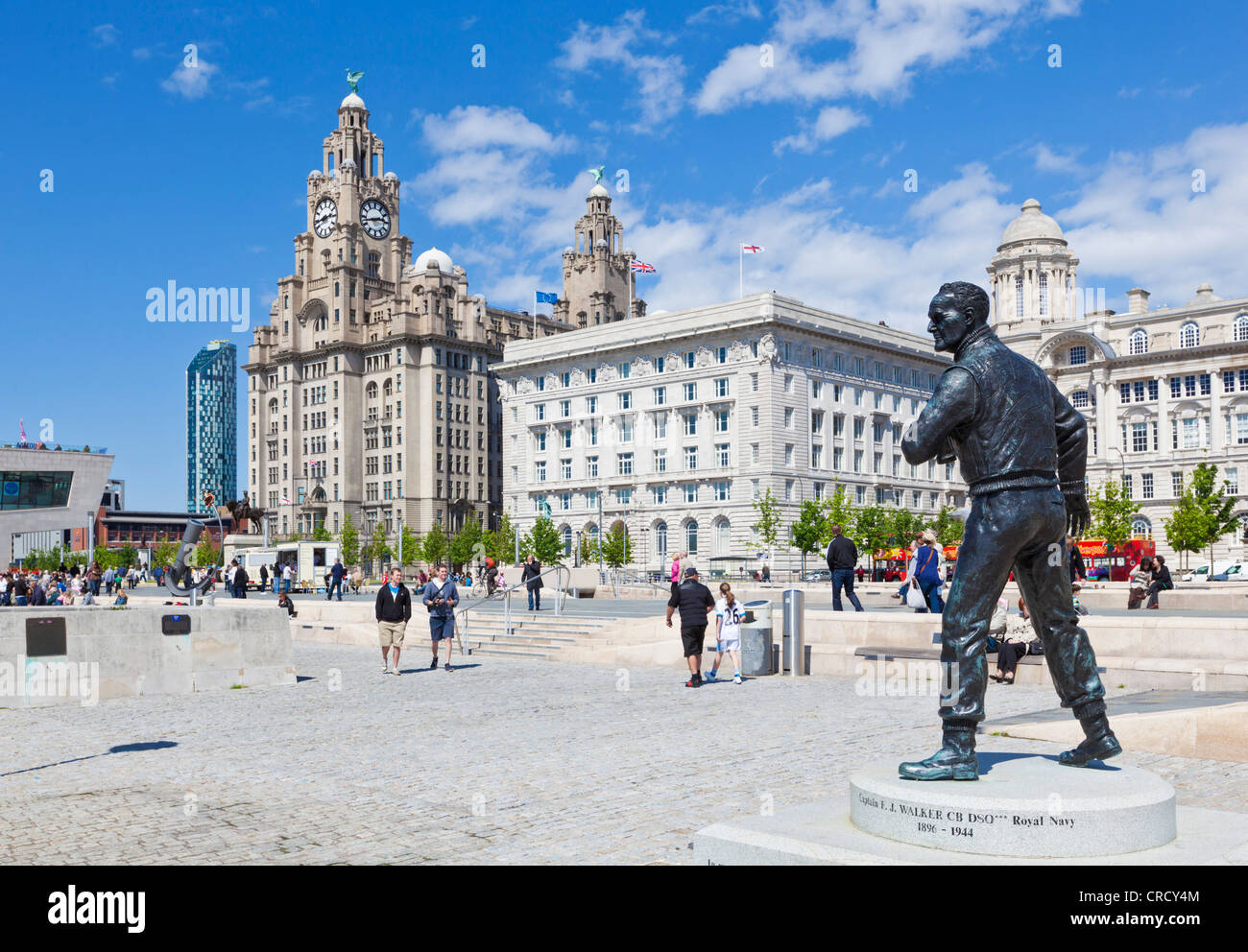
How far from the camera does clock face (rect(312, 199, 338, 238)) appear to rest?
10862 centimetres

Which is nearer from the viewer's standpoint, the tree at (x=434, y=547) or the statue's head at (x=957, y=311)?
the statue's head at (x=957, y=311)

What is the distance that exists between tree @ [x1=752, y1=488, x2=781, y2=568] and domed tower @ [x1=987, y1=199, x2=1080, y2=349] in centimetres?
3640

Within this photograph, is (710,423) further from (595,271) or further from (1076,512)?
(1076,512)

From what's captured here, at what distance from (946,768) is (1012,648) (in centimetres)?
1103

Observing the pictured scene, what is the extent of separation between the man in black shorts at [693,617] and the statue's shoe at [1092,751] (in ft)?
36.5

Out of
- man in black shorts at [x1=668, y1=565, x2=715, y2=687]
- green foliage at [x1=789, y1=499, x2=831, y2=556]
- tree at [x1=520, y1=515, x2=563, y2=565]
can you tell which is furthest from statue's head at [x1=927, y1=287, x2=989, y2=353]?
tree at [x1=520, y1=515, x2=563, y2=565]

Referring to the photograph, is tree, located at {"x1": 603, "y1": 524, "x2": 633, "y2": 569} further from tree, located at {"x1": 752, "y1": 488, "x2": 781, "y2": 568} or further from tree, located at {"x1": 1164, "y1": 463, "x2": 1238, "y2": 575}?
tree, located at {"x1": 1164, "y1": 463, "x2": 1238, "y2": 575}

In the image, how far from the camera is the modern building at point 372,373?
105 meters

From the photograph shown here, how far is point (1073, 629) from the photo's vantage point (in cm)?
659

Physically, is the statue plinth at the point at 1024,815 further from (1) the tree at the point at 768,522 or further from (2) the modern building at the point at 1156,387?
(2) the modern building at the point at 1156,387

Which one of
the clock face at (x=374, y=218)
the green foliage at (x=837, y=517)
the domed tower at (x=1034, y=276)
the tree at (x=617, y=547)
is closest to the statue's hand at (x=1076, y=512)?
the green foliage at (x=837, y=517)
